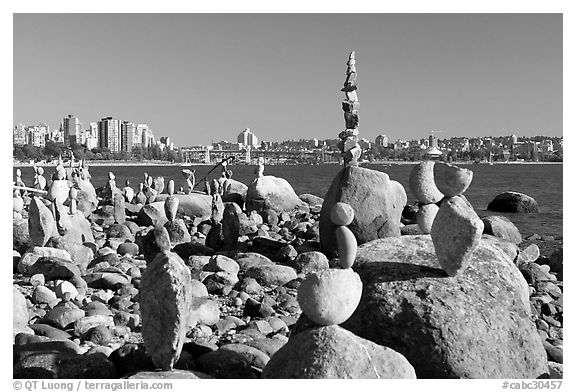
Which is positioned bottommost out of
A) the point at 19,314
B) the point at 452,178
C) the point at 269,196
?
the point at 19,314

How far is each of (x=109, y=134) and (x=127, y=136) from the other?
6592mm

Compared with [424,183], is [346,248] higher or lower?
lower

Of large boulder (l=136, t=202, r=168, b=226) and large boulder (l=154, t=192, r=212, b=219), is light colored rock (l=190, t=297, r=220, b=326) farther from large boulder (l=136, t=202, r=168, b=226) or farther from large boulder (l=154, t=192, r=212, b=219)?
large boulder (l=154, t=192, r=212, b=219)

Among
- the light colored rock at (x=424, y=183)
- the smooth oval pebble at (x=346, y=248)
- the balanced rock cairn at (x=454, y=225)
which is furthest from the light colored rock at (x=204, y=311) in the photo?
the balanced rock cairn at (x=454, y=225)

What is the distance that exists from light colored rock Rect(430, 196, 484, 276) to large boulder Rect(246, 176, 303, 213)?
51.0 ft

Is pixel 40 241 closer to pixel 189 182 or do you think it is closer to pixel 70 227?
pixel 70 227

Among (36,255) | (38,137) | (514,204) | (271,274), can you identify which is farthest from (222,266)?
(38,137)

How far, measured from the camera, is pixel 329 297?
4.76m

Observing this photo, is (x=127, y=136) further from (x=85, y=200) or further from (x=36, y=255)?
(x=36, y=255)

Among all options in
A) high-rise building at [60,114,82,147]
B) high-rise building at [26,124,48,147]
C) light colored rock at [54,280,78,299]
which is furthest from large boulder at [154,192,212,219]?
high-rise building at [60,114,82,147]

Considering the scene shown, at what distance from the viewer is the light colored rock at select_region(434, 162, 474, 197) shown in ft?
18.9
